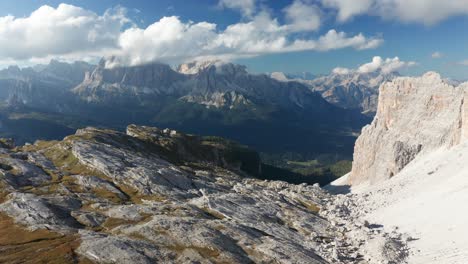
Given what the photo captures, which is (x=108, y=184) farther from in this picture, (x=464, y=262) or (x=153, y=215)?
A: (x=464, y=262)

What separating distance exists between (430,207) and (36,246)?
331 feet

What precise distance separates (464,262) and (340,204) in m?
66.5

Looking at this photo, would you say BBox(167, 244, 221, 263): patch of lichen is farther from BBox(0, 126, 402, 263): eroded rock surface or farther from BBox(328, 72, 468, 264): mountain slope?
BBox(328, 72, 468, 264): mountain slope

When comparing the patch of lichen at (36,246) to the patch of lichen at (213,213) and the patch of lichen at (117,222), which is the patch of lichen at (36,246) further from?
the patch of lichen at (213,213)

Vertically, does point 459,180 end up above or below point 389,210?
above

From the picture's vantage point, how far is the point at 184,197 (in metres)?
124

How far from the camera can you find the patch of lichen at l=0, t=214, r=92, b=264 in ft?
232

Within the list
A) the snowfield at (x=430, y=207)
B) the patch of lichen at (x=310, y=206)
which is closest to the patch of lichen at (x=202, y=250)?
the snowfield at (x=430, y=207)

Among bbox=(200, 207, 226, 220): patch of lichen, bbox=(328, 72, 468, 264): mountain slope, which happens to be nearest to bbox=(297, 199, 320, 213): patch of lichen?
Result: bbox=(328, 72, 468, 264): mountain slope

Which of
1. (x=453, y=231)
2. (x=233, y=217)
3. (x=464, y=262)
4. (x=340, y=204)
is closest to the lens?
(x=464, y=262)

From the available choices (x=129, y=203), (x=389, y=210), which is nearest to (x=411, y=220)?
(x=389, y=210)

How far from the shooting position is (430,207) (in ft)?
379

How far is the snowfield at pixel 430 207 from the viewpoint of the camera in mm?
88312

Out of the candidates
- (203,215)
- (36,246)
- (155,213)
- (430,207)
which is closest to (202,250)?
(155,213)
